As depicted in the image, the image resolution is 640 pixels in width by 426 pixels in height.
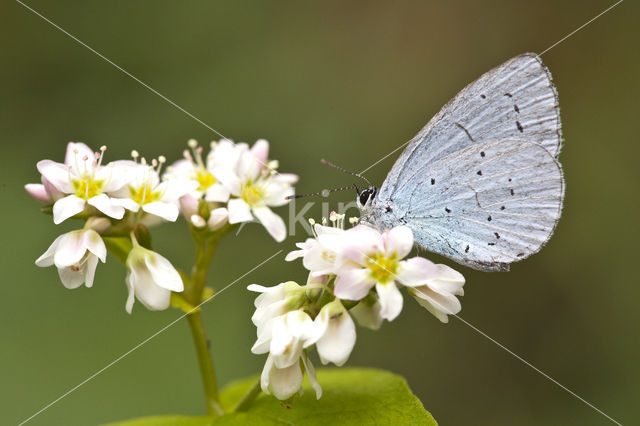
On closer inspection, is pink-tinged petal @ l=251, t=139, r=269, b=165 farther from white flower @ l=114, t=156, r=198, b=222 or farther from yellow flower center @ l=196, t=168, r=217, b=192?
white flower @ l=114, t=156, r=198, b=222

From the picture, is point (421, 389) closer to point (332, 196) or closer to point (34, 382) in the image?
point (332, 196)

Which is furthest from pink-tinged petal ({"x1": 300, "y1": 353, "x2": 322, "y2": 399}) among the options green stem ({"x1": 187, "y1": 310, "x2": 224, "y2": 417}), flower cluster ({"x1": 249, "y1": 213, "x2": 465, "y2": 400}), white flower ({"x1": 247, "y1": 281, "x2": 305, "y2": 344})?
green stem ({"x1": 187, "y1": 310, "x2": 224, "y2": 417})

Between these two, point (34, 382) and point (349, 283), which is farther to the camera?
point (34, 382)

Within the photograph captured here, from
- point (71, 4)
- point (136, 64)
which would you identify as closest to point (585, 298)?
point (136, 64)

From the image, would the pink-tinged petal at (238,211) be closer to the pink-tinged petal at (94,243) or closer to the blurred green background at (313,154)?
the pink-tinged petal at (94,243)

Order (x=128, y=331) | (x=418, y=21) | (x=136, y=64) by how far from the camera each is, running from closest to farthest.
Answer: (x=128, y=331)
(x=136, y=64)
(x=418, y=21)

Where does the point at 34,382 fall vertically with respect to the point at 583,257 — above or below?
above
